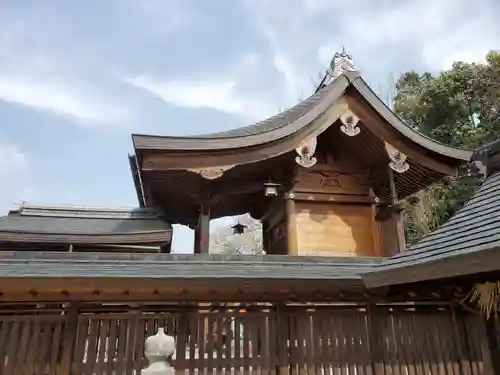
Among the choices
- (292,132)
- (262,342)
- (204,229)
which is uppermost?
(292,132)

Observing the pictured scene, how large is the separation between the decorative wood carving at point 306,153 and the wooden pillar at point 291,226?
643mm

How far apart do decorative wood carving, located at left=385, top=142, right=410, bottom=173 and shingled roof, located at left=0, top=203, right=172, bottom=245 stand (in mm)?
3594

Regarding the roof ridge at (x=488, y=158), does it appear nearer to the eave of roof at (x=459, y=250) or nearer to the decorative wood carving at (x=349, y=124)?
the eave of roof at (x=459, y=250)

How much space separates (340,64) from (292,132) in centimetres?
285

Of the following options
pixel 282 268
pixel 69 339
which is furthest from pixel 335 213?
pixel 69 339

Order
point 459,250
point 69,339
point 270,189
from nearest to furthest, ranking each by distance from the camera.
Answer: point 459,250
point 69,339
point 270,189

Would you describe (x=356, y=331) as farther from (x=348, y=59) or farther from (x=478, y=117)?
(x=478, y=117)

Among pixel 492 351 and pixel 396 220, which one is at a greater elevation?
pixel 396 220

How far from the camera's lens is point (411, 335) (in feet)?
16.9

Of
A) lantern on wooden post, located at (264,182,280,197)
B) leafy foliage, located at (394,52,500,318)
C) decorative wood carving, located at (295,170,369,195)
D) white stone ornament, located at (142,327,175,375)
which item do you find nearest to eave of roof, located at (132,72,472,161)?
lantern on wooden post, located at (264,182,280,197)

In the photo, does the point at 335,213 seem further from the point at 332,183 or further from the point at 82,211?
the point at 82,211

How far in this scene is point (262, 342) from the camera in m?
4.80

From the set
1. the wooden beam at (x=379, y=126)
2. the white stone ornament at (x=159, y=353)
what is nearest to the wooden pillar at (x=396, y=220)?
the wooden beam at (x=379, y=126)

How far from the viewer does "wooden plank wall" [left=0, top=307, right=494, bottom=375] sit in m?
4.36
